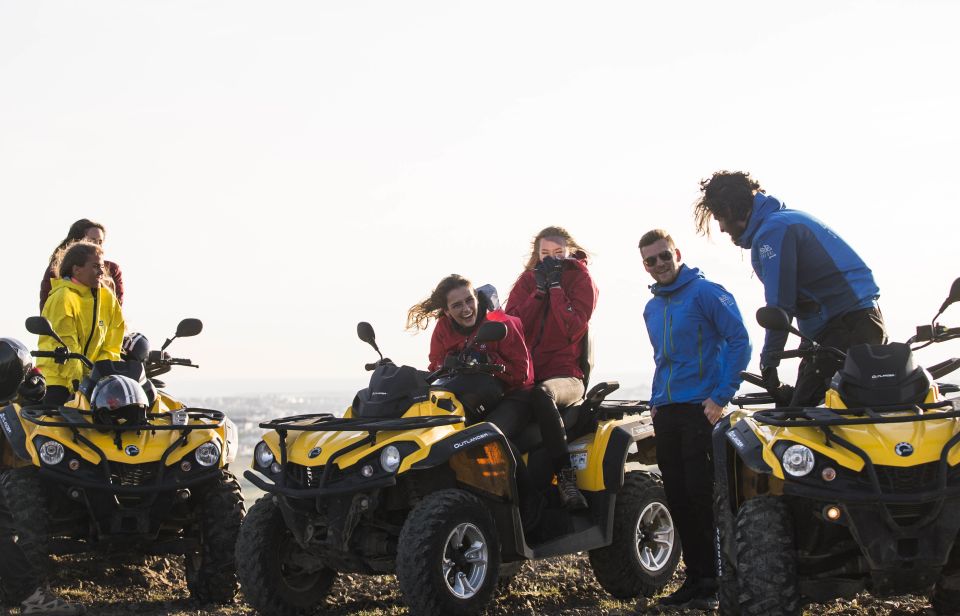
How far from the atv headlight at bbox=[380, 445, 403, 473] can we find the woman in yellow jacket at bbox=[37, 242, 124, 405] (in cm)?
349

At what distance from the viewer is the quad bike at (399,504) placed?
24.4 feet

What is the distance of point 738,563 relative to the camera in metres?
6.29

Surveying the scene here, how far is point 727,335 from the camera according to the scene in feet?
28.5

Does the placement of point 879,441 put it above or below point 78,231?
below

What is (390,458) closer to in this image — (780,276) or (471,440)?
(471,440)

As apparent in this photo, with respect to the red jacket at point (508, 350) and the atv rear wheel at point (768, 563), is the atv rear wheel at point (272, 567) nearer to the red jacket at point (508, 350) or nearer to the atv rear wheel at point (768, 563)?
the red jacket at point (508, 350)

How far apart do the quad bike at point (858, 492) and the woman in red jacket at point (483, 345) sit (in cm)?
221

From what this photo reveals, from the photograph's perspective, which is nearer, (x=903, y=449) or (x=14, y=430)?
(x=903, y=449)

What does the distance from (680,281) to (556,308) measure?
1.21m

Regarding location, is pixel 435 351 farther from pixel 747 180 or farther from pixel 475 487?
pixel 747 180

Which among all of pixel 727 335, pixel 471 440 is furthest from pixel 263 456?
pixel 727 335

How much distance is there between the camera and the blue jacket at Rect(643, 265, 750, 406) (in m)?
8.61

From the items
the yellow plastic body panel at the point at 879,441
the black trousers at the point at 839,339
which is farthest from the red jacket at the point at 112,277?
the yellow plastic body panel at the point at 879,441

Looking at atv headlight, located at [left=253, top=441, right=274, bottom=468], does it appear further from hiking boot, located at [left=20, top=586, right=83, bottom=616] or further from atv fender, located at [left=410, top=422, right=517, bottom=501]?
hiking boot, located at [left=20, top=586, right=83, bottom=616]
